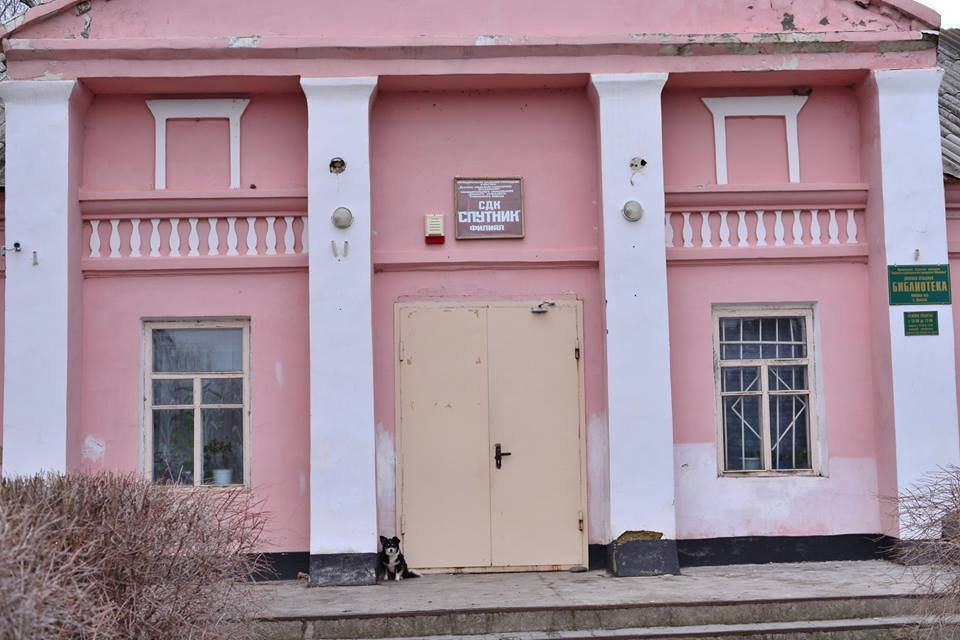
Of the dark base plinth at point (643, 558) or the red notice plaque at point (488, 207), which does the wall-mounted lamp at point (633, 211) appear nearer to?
the red notice plaque at point (488, 207)

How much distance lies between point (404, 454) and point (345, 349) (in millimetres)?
1035

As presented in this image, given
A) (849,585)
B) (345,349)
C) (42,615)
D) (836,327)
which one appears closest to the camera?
(42,615)

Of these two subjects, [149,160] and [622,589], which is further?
[149,160]

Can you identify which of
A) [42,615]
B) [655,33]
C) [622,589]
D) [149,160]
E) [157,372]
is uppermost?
[655,33]

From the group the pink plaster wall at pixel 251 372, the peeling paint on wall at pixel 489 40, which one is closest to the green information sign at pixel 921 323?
the peeling paint on wall at pixel 489 40

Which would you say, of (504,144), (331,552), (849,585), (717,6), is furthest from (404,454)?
(717,6)

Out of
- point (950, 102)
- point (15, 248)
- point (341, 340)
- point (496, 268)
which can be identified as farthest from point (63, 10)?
point (950, 102)

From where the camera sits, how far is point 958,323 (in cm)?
1001

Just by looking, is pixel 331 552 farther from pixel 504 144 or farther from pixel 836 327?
pixel 836 327

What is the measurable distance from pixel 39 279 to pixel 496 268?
147 inches

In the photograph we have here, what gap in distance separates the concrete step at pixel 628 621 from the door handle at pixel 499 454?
1793mm

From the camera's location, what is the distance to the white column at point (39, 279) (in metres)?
9.06

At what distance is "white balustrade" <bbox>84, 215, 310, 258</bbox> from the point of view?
9.65 metres

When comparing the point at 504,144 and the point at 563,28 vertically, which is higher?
the point at 563,28
